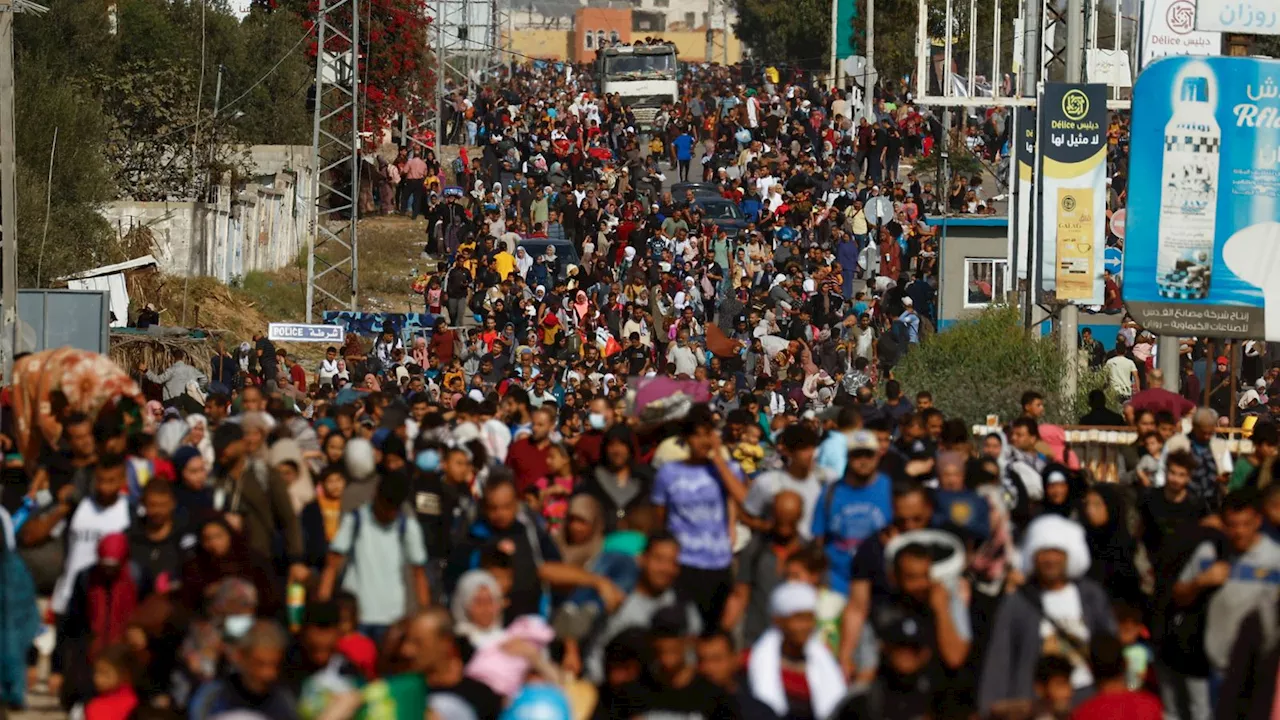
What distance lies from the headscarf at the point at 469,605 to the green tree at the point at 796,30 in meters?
80.5

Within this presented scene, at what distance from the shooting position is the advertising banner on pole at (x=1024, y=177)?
1059 inches

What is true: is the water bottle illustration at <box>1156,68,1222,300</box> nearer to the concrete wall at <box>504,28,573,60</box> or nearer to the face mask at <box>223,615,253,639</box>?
the face mask at <box>223,615,253,639</box>

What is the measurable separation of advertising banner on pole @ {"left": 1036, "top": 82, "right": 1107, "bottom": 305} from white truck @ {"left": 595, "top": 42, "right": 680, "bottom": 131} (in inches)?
1479

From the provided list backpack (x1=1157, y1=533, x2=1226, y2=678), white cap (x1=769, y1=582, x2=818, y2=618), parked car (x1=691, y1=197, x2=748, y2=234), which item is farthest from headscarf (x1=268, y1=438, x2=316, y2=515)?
parked car (x1=691, y1=197, x2=748, y2=234)

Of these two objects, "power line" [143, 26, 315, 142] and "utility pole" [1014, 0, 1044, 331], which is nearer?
"utility pole" [1014, 0, 1044, 331]

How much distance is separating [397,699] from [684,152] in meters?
43.6

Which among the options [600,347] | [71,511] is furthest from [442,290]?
[71,511]

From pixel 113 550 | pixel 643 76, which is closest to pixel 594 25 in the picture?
pixel 643 76

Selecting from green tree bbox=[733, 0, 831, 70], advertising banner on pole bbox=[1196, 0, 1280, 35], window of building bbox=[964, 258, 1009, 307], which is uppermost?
green tree bbox=[733, 0, 831, 70]

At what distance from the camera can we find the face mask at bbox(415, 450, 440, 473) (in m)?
12.7

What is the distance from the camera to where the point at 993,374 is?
24406 mm

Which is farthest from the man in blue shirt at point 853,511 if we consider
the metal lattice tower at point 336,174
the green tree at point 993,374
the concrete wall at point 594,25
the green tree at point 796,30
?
the concrete wall at point 594,25

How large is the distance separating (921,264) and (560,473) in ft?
80.3

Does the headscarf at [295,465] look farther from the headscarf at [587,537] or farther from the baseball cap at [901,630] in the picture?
the baseball cap at [901,630]
